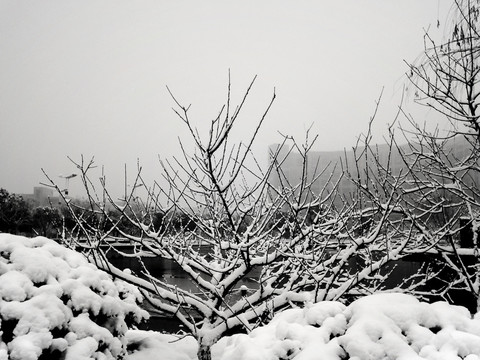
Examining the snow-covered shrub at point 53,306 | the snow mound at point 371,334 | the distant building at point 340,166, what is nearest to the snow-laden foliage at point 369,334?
the snow mound at point 371,334

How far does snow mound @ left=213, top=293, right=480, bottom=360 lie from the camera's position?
77.3 inches

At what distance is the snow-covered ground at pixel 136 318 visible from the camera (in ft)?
6.66

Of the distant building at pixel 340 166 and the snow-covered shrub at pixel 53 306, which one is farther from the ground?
→ the distant building at pixel 340 166

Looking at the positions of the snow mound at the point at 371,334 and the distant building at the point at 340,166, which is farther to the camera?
the distant building at the point at 340,166

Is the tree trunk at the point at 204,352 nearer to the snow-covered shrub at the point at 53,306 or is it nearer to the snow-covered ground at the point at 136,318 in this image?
Result: the snow-covered ground at the point at 136,318

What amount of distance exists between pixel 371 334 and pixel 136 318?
3.08m

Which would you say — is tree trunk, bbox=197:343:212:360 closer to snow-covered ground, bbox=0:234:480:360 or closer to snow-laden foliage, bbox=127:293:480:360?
snow-covered ground, bbox=0:234:480:360

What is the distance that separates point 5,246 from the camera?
11.1ft

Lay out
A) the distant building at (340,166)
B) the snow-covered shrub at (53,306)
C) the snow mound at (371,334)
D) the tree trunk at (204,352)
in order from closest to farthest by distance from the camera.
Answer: the snow mound at (371,334) → the snow-covered shrub at (53,306) → the distant building at (340,166) → the tree trunk at (204,352)

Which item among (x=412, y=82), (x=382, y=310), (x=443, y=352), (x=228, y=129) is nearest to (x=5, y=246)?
(x=228, y=129)

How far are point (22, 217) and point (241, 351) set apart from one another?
52588 mm

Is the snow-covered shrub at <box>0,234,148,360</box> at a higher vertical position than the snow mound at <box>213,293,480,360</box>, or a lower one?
lower

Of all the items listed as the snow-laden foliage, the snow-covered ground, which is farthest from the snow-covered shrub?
the snow-laden foliage

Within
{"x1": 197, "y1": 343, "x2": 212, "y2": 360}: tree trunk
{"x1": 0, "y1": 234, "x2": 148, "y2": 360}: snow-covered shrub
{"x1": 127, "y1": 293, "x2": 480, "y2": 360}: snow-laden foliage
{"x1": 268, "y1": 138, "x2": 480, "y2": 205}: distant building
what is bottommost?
{"x1": 197, "y1": 343, "x2": 212, "y2": 360}: tree trunk
